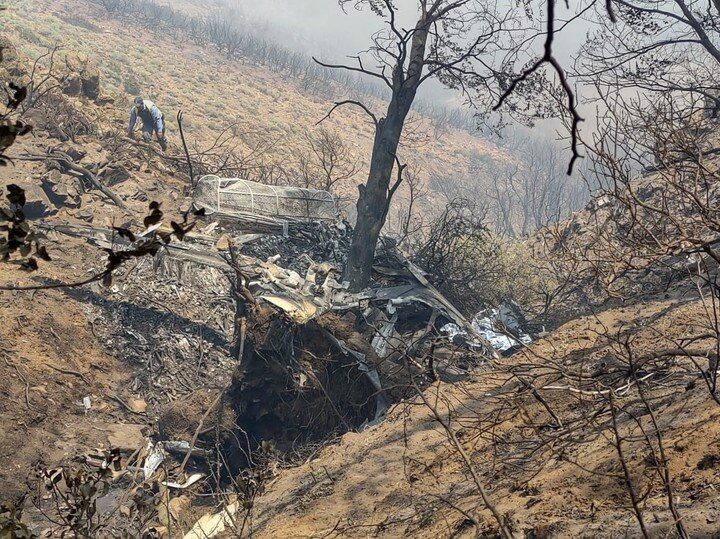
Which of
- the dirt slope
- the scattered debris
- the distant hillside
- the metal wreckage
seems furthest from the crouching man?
the dirt slope

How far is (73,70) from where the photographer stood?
15656 mm

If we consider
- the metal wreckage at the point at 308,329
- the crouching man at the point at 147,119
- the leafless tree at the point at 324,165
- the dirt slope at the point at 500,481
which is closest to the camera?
the dirt slope at the point at 500,481

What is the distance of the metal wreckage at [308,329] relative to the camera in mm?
7223

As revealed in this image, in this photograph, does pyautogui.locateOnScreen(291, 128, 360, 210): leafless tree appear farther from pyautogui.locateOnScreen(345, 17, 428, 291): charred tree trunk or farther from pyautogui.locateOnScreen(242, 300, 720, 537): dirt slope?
pyautogui.locateOnScreen(242, 300, 720, 537): dirt slope

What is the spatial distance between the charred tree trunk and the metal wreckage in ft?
1.15

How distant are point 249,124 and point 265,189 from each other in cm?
1946

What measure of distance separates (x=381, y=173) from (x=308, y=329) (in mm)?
3420

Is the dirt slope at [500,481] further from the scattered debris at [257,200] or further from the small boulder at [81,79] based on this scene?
the small boulder at [81,79]

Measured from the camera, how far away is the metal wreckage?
23.7ft

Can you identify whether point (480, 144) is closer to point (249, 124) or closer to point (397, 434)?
point (249, 124)

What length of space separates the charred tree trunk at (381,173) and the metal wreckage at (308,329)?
35 centimetres

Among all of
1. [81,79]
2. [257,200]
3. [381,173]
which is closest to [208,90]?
[81,79]

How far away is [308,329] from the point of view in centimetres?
747

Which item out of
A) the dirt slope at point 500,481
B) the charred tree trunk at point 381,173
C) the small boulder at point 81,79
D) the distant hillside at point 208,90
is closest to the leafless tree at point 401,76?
the charred tree trunk at point 381,173
